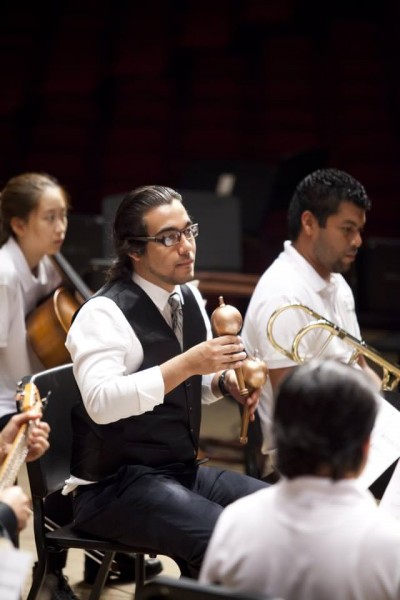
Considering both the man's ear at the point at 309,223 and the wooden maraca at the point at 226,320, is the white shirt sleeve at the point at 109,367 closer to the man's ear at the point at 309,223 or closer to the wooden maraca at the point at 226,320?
the wooden maraca at the point at 226,320

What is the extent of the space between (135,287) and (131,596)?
1.18 metres

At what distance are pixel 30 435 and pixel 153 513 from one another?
0.48 meters

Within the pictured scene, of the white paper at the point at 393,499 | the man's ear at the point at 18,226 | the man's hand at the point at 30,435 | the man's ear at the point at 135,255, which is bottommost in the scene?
the white paper at the point at 393,499

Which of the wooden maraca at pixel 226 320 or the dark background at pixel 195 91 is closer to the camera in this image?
the wooden maraca at pixel 226 320

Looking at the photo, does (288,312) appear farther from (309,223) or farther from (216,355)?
(216,355)

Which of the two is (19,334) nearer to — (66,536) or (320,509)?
(66,536)

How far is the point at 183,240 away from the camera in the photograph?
9.43 ft

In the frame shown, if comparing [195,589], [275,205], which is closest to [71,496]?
[195,589]

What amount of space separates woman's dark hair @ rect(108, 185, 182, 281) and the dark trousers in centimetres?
57

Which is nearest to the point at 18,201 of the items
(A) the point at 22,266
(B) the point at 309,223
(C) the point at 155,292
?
(A) the point at 22,266

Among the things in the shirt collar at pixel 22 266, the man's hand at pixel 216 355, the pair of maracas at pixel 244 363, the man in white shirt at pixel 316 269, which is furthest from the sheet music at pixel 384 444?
the shirt collar at pixel 22 266

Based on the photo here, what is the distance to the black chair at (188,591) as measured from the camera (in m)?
1.62

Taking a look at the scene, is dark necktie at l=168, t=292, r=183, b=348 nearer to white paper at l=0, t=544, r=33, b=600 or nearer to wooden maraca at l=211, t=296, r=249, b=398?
wooden maraca at l=211, t=296, r=249, b=398

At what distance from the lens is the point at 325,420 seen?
1.66 m
